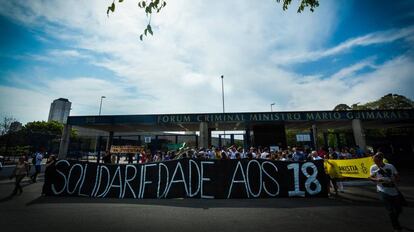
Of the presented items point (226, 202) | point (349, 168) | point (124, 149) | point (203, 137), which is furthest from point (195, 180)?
point (124, 149)

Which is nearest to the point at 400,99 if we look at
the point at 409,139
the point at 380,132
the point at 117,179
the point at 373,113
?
the point at 380,132

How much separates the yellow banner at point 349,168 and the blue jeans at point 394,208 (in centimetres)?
434

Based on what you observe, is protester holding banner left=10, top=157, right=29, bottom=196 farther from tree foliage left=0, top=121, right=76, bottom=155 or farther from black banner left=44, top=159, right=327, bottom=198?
tree foliage left=0, top=121, right=76, bottom=155

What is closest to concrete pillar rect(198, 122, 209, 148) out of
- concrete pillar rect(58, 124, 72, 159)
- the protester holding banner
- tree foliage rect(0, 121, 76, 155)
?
the protester holding banner

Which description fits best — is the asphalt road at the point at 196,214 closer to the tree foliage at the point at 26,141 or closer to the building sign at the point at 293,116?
the building sign at the point at 293,116

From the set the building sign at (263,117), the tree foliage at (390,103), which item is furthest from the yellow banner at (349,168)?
the tree foliage at (390,103)

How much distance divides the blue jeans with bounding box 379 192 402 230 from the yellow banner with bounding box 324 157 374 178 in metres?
4.34

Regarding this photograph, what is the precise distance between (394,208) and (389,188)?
0.43m

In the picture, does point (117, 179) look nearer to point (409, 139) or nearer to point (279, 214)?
point (279, 214)

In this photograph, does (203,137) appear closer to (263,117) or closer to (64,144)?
(263,117)

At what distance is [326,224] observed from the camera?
5113mm

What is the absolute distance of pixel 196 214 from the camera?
605 cm

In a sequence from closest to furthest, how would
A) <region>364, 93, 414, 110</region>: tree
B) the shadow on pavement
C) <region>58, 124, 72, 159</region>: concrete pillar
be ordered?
the shadow on pavement
<region>58, 124, 72, 159</region>: concrete pillar
<region>364, 93, 414, 110</region>: tree

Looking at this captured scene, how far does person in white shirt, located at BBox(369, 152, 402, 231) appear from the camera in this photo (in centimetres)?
469
